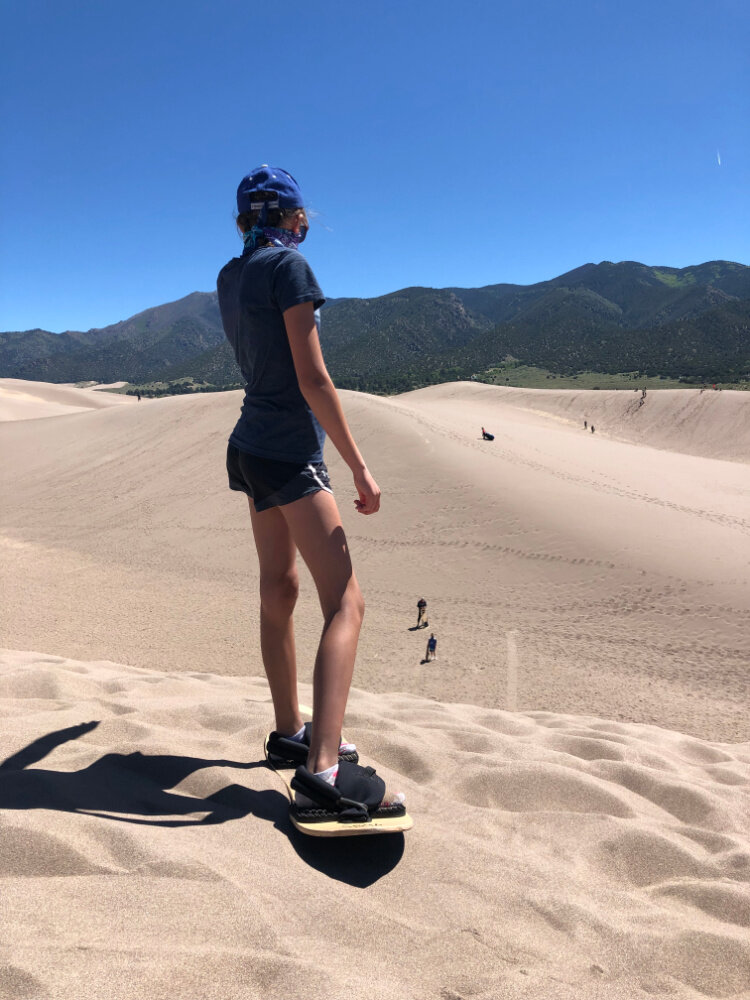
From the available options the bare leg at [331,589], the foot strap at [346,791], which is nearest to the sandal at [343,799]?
the foot strap at [346,791]

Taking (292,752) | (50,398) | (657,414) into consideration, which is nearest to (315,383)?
(292,752)

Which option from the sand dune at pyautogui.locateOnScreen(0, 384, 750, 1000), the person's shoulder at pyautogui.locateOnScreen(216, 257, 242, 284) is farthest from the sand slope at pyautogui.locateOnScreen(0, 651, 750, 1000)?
the person's shoulder at pyautogui.locateOnScreen(216, 257, 242, 284)

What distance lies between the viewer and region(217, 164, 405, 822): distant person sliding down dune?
2.20 m

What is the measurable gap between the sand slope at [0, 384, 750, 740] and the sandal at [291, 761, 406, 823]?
20.0 feet

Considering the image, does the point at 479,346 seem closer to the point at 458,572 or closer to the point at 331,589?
the point at 458,572

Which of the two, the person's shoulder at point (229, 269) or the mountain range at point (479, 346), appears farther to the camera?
the mountain range at point (479, 346)

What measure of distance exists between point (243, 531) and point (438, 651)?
7716 millimetres

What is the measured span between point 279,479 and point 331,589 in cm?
47

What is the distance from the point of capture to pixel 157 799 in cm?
231

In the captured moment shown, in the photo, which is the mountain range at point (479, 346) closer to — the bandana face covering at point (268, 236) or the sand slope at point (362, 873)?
the sand slope at point (362, 873)

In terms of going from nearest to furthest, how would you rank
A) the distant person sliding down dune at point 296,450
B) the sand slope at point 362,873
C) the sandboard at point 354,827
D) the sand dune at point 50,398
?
the sand slope at point 362,873 < the sandboard at point 354,827 < the distant person sliding down dune at point 296,450 < the sand dune at point 50,398

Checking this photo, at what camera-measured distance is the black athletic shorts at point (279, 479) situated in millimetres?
2336

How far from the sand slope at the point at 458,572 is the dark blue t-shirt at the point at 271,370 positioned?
6242 mm

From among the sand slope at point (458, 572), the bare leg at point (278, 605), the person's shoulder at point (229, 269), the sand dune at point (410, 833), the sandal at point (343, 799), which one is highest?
the person's shoulder at point (229, 269)
